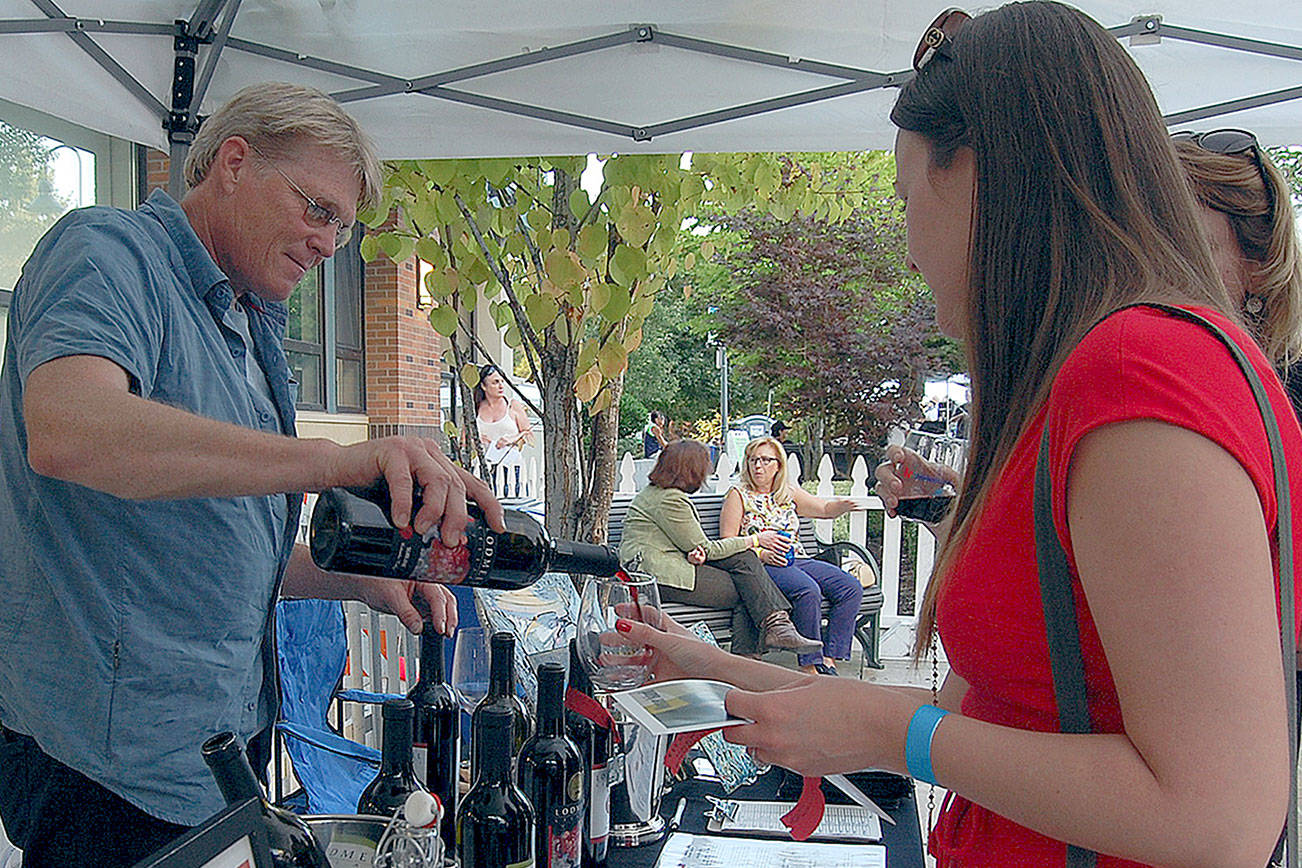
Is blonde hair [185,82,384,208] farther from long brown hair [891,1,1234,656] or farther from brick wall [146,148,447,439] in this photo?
brick wall [146,148,447,439]

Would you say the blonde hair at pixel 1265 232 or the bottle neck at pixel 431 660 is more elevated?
the blonde hair at pixel 1265 232

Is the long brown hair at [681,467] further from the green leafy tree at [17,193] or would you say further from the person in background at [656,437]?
the person in background at [656,437]

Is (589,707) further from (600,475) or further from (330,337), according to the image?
(330,337)

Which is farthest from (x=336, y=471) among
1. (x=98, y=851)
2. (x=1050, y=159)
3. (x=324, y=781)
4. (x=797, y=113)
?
(x=797, y=113)

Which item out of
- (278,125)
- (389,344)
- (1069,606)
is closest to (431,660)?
(278,125)

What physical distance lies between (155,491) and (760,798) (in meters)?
1.12

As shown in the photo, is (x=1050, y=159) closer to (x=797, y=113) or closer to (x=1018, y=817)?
(x=1018, y=817)

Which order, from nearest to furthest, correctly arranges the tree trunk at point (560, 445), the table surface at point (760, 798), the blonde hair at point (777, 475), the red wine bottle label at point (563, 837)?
the red wine bottle label at point (563, 837) < the table surface at point (760, 798) < the tree trunk at point (560, 445) < the blonde hair at point (777, 475)

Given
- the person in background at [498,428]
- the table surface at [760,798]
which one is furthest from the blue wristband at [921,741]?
the person in background at [498,428]

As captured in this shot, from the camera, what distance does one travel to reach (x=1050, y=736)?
2.54ft

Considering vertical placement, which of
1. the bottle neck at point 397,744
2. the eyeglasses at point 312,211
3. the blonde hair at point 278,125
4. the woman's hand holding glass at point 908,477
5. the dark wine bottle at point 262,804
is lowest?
the bottle neck at point 397,744

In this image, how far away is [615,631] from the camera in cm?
134

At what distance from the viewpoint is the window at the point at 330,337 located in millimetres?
7332

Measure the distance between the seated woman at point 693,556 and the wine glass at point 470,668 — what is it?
3914 millimetres
